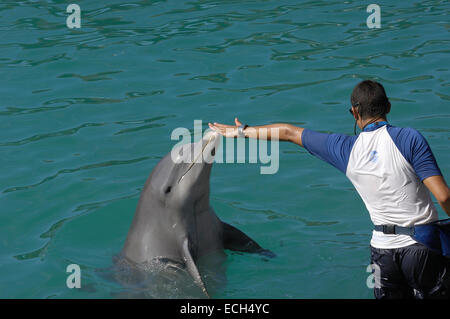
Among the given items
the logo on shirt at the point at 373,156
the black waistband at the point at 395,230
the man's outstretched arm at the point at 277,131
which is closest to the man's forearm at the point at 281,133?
the man's outstretched arm at the point at 277,131

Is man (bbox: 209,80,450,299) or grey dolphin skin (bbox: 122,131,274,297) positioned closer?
man (bbox: 209,80,450,299)

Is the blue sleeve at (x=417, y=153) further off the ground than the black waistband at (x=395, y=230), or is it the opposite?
the blue sleeve at (x=417, y=153)

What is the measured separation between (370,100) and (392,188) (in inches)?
24.3

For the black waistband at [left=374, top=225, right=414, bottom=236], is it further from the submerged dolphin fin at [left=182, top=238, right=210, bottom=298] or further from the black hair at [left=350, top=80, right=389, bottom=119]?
the submerged dolphin fin at [left=182, top=238, right=210, bottom=298]

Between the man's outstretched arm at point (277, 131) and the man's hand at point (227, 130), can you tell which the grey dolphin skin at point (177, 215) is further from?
the man's outstretched arm at point (277, 131)

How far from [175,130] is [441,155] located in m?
3.38

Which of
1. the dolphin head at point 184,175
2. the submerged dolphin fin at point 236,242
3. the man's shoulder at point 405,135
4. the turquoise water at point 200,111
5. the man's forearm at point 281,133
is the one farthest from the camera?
the turquoise water at point 200,111

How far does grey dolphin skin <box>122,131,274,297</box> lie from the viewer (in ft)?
19.4

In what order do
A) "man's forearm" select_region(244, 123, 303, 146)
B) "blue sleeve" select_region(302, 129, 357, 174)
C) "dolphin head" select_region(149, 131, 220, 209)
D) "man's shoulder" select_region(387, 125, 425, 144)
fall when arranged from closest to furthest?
"man's shoulder" select_region(387, 125, 425, 144) → "blue sleeve" select_region(302, 129, 357, 174) → "man's forearm" select_region(244, 123, 303, 146) → "dolphin head" select_region(149, 131, 220, 209)

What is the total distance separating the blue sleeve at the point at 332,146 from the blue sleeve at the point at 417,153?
383mm

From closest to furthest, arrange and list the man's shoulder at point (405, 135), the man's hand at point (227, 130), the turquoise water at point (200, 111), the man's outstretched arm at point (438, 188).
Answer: the man's outstretched arm at point (438, 188) < the man's shoulder at point (405, 135) < the man's hand at point (227, 130) < the turquoise water at point (200, 111)

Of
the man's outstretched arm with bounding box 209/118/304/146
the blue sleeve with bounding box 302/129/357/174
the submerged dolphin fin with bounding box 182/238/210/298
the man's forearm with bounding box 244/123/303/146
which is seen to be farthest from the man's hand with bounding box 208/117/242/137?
the submerged dolphin fin with bounding box 182/238/210/298

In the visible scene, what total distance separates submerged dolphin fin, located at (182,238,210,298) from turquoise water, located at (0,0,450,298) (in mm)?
472

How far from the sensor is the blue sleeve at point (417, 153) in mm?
4703
